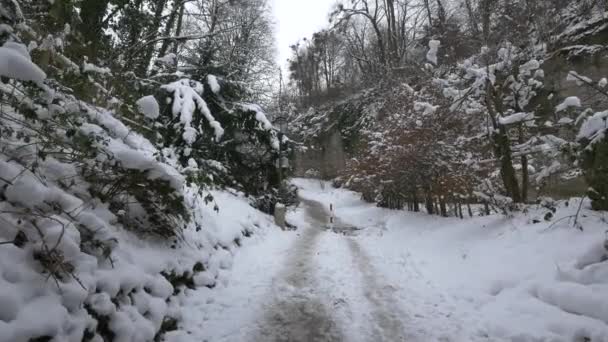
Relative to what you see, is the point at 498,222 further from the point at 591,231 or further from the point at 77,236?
the point at 77,236

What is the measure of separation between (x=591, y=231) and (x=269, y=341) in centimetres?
408

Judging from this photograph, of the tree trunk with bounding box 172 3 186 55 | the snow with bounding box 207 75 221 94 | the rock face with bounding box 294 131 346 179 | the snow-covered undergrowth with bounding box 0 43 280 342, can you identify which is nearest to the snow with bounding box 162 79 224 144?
the snow with bounding box 207 75 221 94

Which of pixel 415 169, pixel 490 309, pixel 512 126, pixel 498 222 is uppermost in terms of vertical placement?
pixel 512 126

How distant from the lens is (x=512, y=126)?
700cm

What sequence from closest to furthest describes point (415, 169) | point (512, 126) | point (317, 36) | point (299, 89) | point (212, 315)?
point (212, 315) < point (512, 126) < point (415, 169) < point (317, 36) < point (299, 89)

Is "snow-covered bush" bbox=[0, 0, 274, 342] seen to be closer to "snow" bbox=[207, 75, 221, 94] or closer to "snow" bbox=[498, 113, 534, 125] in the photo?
"snow" bbox=[207, 75, 221, 94]

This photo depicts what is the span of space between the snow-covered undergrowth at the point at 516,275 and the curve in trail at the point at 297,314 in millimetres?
1181

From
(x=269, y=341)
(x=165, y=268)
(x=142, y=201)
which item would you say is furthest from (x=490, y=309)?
(x=142, y=201)

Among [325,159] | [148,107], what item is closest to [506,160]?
[148,107]

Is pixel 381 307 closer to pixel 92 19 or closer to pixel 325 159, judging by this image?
pixel 92 19

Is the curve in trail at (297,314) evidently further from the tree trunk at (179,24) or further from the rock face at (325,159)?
the rock face at (325,159)

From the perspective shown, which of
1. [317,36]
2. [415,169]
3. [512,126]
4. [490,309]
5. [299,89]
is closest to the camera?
[490,309]

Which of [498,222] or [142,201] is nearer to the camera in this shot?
[142,201]

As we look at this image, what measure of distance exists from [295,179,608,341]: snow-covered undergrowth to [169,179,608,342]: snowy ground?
0.01 metres
